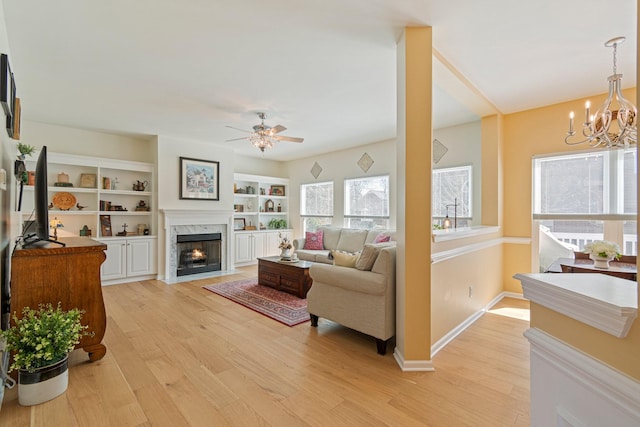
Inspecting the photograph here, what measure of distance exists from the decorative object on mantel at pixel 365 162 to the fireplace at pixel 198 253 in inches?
134

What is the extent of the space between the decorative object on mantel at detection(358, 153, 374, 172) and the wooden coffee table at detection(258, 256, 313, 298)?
264 cm

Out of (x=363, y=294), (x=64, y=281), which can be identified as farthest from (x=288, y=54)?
(x=64, y=281)

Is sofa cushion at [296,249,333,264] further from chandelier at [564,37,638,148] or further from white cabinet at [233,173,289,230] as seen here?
chandelier at [564,37,638,148]

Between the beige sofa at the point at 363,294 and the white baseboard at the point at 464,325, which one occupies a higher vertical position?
the beige sofa at the point at 363,294

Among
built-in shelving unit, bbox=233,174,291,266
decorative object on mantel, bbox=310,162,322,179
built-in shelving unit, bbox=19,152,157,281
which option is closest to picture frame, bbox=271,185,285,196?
built-in shelving unit, bbox=233,174,291,266

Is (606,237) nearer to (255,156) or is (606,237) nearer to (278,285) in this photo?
(278,285)

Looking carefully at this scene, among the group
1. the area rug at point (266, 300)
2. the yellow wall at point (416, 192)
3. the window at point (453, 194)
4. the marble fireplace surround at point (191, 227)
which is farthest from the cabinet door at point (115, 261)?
the window at point (453, 194)

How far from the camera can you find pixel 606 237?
3.55 metres

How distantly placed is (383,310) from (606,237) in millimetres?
3132

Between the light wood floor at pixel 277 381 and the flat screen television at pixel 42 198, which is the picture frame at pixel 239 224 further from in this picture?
the flat screen television at pixel 42 198

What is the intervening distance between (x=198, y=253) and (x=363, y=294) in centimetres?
442

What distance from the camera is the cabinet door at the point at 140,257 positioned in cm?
521

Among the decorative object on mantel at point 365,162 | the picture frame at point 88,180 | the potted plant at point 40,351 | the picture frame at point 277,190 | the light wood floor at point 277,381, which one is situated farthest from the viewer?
the picture frame at point 277,190

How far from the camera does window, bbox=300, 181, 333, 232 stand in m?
7.05
